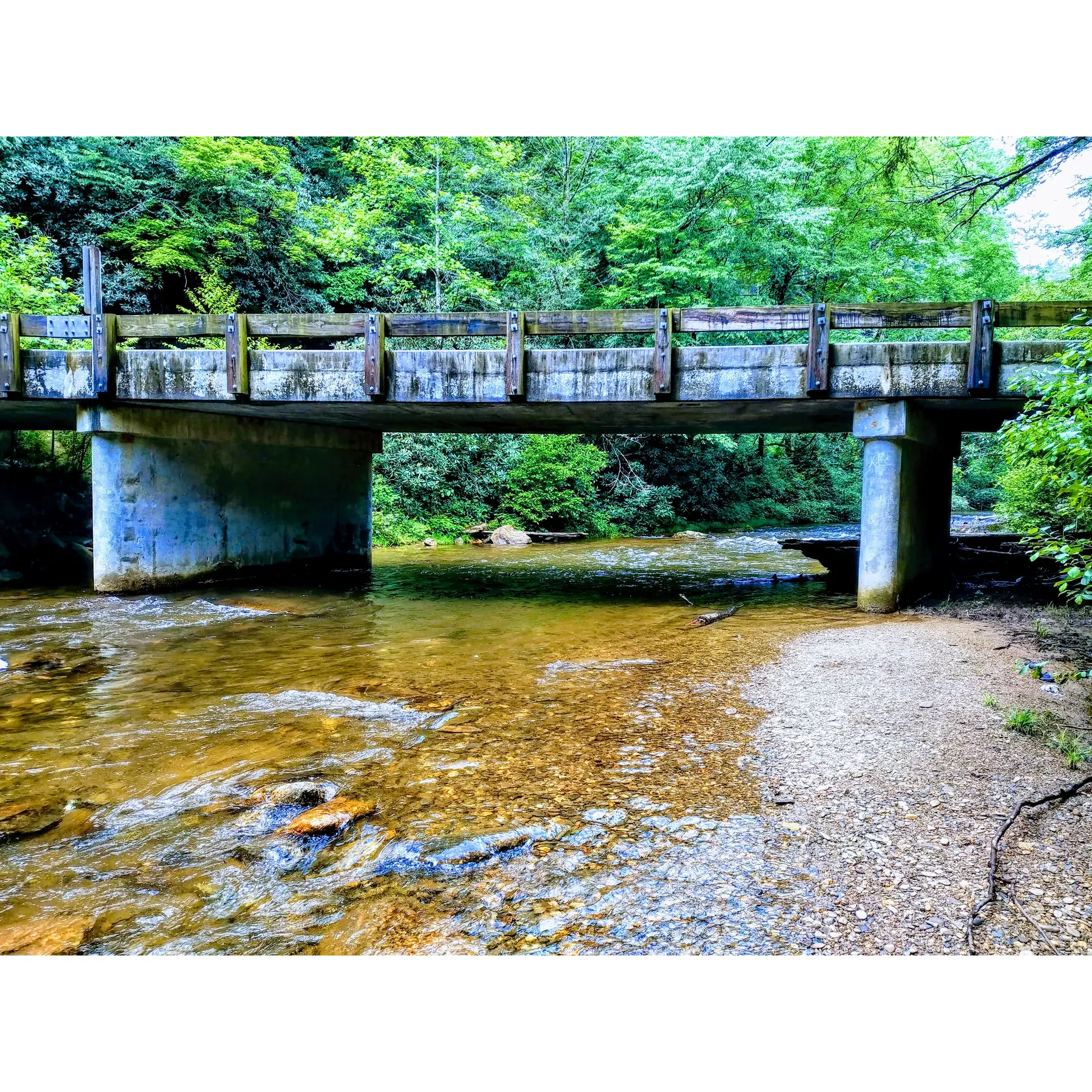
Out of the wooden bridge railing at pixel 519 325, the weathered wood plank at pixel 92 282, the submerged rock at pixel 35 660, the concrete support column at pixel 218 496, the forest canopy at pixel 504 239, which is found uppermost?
the forest canopy at pixel 504 239

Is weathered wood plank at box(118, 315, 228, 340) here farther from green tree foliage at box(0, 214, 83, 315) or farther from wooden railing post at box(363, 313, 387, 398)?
green tree foliage at box(0, 214, 83, 315)

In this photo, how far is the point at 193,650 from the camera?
8711 mm

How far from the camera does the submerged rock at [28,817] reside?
4.21 m

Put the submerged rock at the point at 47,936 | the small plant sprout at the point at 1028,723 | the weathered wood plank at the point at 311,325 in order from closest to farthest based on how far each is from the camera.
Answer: the submerged rock at the point at 47,936 < the small plant sprout at the point at 1028,723 < the weathered wood plank at the point at 311,325

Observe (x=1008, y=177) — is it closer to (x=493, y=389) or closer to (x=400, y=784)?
(x=493, y=389)

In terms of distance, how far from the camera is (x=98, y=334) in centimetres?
1148

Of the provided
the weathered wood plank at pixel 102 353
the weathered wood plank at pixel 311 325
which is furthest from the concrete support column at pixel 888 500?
the weathered wood plank at pixel 102 353

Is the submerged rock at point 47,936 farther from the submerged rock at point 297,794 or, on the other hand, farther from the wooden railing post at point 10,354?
the wooden railing post at point 10,354

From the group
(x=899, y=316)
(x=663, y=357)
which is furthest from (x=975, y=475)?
(x=663, y=357)

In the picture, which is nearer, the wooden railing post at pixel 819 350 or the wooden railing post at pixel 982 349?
the wooden railing post at pixel 982 349

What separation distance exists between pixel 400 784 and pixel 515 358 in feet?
24.5

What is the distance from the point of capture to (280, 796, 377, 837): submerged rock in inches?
164

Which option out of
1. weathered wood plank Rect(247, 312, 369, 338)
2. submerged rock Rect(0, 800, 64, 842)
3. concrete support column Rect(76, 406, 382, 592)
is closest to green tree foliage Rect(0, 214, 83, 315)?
concrete support column Rect(76, 406, 382, 592)

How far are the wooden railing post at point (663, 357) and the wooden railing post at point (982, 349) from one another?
3956mm
